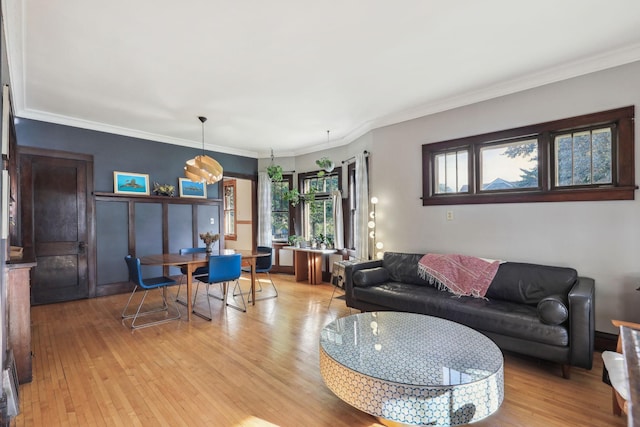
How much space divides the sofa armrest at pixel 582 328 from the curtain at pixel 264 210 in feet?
17.2

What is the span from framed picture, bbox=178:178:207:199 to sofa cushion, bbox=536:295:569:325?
17.9ft

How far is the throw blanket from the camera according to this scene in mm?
3188

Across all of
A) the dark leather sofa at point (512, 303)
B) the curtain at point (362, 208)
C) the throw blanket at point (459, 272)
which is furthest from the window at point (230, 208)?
the throw blanket at point (459, 272)

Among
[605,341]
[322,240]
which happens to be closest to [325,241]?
[322,240]

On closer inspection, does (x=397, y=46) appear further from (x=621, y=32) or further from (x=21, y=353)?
(x=21, y=353)

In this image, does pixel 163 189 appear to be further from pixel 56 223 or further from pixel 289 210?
pixel 289 210

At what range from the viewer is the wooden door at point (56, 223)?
4.25 m

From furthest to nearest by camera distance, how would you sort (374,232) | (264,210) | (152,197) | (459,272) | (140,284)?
(264,210) < (152,197) < (374,232) < (140,284) < (459,272)

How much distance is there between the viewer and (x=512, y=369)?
2.57 meters

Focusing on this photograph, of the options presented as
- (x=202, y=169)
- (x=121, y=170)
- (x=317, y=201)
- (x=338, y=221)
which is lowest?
(x=338, y=221)

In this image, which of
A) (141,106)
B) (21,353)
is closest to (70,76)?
(141,106)

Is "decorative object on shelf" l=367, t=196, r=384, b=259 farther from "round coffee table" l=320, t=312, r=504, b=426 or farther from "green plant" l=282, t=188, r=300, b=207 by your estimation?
"round coffee table" l=320, t=312, r=504, b=426

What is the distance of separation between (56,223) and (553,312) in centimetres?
588

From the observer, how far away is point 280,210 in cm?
686
